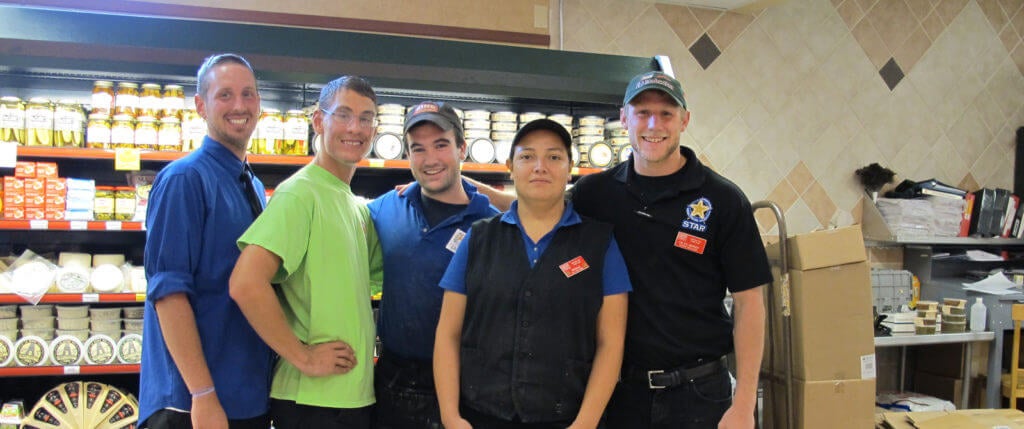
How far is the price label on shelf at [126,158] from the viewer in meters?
3.33

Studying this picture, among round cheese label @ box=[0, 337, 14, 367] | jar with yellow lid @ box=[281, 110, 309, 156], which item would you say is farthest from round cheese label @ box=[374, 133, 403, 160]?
round cheese label @ box=[0, 337, 14, 367]

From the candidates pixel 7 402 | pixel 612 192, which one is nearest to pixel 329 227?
pixel 612 192

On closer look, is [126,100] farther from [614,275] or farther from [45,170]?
[614,275]

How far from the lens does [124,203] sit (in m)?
3.50

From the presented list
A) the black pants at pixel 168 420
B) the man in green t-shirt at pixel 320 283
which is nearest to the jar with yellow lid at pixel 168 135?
the man in green t-shirt at pixel 320 283

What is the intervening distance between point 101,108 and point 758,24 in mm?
4549

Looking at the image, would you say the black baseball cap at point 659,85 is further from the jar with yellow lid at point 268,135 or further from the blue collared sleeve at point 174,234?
the jar with yellow lid at point 268,135

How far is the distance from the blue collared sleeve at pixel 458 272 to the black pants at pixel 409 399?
13.1 inches

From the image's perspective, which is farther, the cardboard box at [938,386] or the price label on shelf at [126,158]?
the cardboard box at [938,386]

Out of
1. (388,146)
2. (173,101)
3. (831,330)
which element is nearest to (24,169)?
(173,101)

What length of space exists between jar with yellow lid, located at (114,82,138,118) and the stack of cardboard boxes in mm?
3415

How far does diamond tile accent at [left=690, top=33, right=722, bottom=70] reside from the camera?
17.3ft

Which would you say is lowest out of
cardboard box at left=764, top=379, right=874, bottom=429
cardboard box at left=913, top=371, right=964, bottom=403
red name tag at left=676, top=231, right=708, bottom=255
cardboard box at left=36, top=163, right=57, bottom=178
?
cardboard box at left=913, top=371, right=964, bottom=403

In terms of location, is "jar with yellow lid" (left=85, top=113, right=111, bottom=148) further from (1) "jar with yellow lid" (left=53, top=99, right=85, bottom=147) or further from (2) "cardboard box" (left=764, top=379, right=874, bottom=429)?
(2) "cardboard box" (left=764, top=379, right=874, bottom=429)
